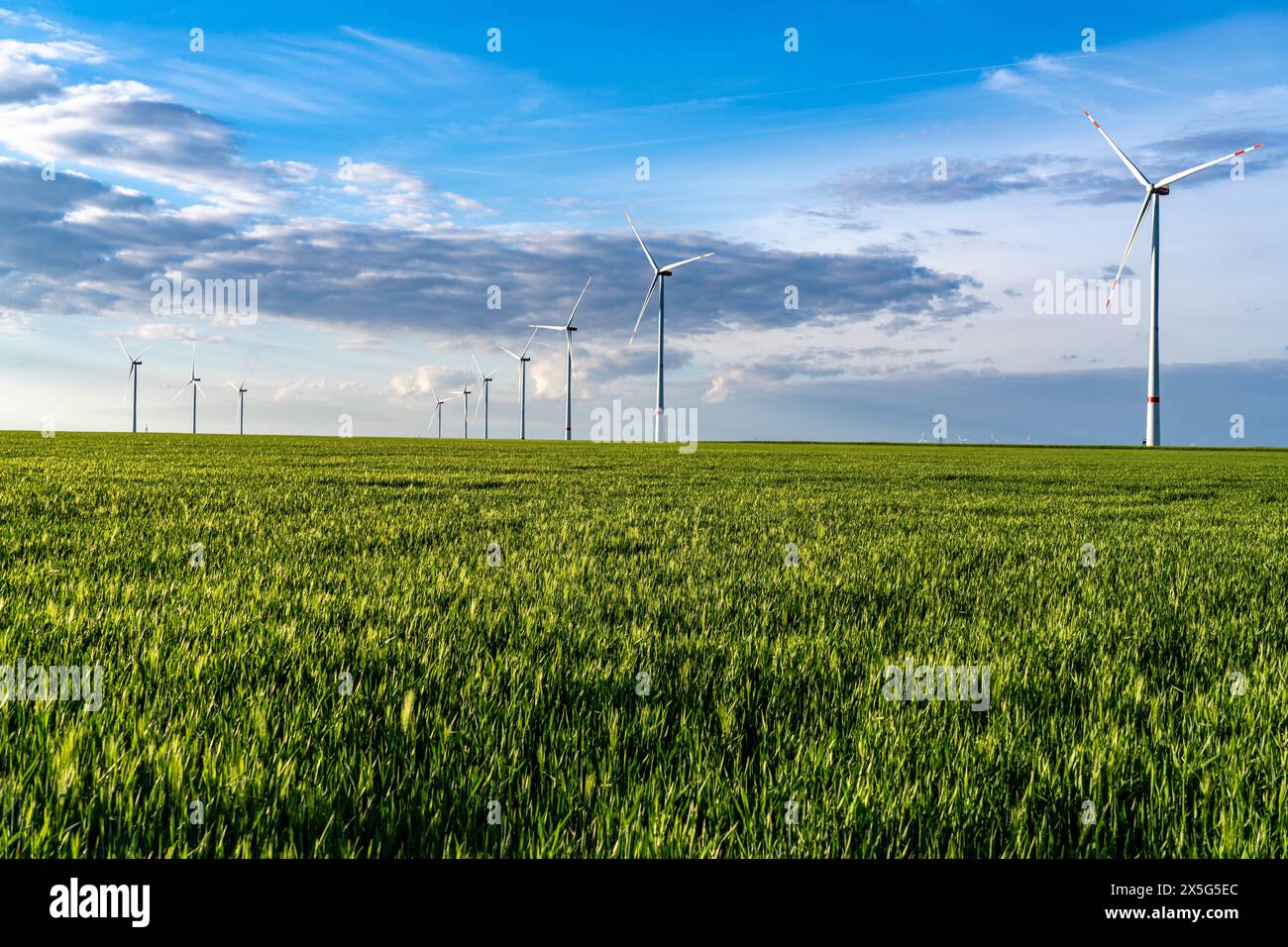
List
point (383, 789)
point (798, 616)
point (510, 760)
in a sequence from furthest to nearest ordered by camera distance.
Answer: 1. point (798, 616)
2. point (510, 760)
3. point (383, 789)

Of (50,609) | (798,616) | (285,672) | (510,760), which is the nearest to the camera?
(510,760)

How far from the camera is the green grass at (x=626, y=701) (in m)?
3.17

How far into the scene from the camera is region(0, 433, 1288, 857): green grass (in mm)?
3174

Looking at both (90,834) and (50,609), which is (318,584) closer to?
(50,609)

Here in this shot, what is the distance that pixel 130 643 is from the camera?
18.2 feet

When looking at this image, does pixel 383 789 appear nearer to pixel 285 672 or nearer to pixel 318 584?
pixel 285 672

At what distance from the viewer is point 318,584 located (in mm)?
7898

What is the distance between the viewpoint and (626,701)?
4676 millimetres

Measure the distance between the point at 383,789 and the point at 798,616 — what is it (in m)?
4.42
